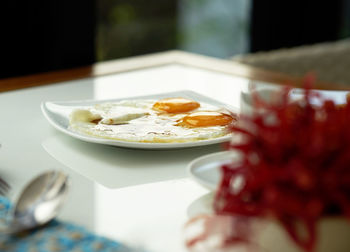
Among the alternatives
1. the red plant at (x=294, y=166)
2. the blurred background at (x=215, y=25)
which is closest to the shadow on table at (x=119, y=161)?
the red plant at (x=294, y=166)

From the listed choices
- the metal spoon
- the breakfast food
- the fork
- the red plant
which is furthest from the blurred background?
the red plant

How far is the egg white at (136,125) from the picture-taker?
3.47 feet

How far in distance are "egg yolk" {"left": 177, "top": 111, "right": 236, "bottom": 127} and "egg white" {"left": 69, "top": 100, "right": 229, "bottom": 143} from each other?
0.05ft

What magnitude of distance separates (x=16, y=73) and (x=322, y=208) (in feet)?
5.87

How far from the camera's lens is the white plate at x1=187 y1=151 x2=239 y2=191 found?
0.80 meters

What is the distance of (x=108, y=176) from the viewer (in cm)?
98

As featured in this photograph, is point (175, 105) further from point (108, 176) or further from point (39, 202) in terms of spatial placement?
point (39, 202)

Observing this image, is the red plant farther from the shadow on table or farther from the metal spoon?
the shadow on table

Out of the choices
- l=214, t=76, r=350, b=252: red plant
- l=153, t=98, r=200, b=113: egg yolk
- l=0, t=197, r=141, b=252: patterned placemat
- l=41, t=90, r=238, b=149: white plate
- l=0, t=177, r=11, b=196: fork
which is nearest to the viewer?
l=214, t=76, r=350, b=252: red plant

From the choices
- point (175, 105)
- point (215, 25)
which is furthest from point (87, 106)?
point (215, 25)

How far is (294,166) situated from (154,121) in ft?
1.93

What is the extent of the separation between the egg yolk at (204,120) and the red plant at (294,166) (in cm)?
48

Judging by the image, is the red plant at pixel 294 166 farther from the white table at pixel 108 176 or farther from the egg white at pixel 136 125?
the egg white at pixel 136 125

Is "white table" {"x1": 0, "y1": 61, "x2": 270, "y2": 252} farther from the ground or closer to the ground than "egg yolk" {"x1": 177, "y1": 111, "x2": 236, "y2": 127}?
closer to the ground
